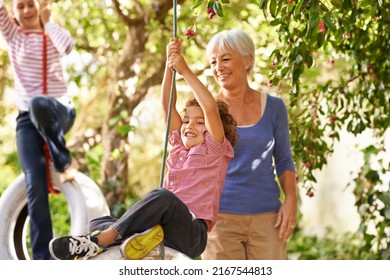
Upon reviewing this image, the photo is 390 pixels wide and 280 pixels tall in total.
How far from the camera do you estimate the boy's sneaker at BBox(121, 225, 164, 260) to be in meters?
2.49

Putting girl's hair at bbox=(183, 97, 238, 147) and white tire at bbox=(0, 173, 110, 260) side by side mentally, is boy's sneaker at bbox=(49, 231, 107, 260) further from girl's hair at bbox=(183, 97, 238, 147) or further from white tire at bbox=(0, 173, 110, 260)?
white tire at bbox=(0, 173, 110, 260)

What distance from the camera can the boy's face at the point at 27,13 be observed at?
3.76m

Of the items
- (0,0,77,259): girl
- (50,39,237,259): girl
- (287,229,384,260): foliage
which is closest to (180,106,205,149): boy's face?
(50,39,237,259): girl

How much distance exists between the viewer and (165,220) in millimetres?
2547

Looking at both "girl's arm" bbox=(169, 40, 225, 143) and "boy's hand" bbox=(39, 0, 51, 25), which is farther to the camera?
"boy's hand" bbox=(39, 0, 51, 25)

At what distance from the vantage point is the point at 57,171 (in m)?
3.79

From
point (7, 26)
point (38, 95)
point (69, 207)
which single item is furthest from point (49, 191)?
point (7, 26)

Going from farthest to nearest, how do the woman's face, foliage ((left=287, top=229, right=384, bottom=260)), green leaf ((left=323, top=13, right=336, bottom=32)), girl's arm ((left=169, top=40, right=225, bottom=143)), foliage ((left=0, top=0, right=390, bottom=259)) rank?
Result: foliage ((left=287, top=229, right=384, bottom=260)), foliage ((left=0, top=0, right=390, bottom=259)), the woman's face, green leaf ((left=323, top=13, right=336, bottom=32)), girl's arm ((left=169, top=40, right=225, bottom=143))

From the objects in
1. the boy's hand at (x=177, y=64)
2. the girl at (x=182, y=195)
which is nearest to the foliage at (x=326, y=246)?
the girl at (x=182, y=195)

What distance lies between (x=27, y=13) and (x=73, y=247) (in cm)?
162

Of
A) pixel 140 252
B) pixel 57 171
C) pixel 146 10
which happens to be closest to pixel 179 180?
pixel 140 252

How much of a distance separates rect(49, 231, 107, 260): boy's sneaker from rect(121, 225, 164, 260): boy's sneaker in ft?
0.31

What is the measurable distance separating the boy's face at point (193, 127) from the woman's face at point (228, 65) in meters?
0.28
